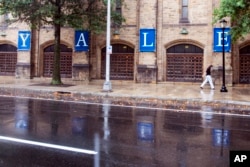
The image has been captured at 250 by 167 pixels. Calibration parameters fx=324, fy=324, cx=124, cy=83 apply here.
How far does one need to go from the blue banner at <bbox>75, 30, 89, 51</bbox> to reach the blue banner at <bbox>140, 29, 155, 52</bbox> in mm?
4423

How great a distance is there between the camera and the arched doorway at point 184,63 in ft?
79.7

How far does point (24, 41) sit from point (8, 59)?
9.34 feet

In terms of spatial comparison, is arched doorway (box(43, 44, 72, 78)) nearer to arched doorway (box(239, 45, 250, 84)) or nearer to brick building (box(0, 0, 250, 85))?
brick building (box(0, 0, 250, 85))

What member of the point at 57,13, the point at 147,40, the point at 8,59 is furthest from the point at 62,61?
the point at 147,40

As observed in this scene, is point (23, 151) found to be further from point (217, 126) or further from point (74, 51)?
point (74, 51)

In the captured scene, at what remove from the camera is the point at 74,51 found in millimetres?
26109

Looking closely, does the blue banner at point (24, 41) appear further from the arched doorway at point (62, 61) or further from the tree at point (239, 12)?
the tree at point (239, 12)

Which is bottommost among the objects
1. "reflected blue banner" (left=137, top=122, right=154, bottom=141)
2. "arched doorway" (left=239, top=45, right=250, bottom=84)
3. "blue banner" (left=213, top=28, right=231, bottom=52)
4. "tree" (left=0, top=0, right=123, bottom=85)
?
"reflected blue banner" (left=137, top=122, right=154, bottom=141)

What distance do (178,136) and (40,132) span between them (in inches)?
130

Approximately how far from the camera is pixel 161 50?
81.8ft

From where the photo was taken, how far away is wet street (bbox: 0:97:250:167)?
18.6 feet

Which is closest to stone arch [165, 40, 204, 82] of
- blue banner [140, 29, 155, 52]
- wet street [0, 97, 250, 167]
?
blue banner [140, 29, 155, 52]

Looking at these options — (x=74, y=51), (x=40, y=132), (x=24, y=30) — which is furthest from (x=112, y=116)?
(x=24, y=30)

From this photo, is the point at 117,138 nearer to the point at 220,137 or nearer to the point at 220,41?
the point at 220,137
